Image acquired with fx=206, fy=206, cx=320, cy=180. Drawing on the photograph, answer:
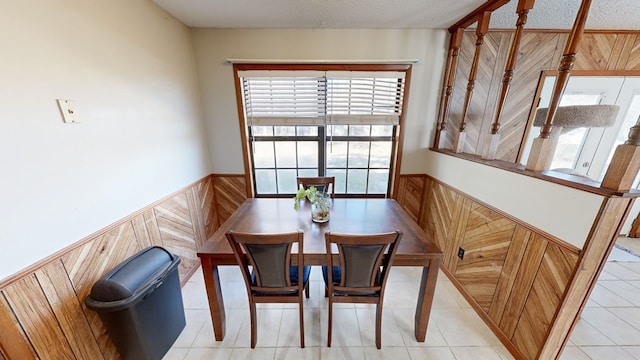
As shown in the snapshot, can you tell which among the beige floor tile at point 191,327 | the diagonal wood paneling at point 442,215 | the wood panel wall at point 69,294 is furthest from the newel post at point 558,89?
the wood panel wall at point 69,294

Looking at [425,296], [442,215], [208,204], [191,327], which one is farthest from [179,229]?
[442,215]

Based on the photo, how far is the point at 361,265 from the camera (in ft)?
4.06

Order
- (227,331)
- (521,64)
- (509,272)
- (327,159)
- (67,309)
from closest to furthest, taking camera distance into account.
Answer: (67,309) → (509,272) → (227,331) → (521,64) → (327,159)

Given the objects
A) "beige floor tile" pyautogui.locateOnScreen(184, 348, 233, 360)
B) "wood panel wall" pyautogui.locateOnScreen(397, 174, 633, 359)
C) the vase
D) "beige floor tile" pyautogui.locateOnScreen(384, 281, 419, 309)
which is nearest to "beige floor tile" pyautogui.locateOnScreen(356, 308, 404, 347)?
"beige floor tile" pyautogui.locateOnScreen(384, 281, 419, 309)

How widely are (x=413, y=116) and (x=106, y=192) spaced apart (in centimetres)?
286

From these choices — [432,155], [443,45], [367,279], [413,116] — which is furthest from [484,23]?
[367,279]

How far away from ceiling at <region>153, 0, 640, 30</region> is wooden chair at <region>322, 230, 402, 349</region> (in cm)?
188

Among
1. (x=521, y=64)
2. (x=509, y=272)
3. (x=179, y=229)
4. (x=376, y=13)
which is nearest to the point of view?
(x=509, y=272)

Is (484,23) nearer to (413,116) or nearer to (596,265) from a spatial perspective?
(413,116)

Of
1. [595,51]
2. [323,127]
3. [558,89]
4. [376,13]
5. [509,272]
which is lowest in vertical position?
Result: [509,272]

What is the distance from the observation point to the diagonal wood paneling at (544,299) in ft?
3.77

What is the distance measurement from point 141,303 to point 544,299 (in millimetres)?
2408

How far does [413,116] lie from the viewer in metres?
2.45

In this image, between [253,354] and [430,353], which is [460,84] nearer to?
[430,353]
